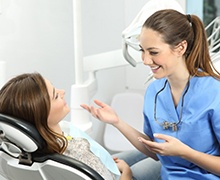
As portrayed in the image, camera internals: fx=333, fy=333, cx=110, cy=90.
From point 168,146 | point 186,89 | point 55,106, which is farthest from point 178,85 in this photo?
point 55,106

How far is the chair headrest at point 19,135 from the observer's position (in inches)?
27.6

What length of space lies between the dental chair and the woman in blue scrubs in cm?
36

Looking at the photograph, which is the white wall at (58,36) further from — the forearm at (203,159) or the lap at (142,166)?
the forearm at (203,159)

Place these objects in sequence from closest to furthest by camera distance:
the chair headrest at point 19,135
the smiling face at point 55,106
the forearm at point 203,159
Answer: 1. the chair headrest at point 19,135
2. the smiling face at point 55,106
3. the forearm at point 203,159

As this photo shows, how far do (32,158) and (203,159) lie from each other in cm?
54

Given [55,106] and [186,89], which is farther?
[186,89]

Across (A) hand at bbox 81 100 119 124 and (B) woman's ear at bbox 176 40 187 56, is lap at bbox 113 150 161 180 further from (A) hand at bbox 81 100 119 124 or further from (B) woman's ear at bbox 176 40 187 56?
(B) woman's ear at bbox 176 40 187 56

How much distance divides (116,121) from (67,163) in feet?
1.65

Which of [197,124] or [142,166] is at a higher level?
[197,124]

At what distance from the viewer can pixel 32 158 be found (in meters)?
0.75

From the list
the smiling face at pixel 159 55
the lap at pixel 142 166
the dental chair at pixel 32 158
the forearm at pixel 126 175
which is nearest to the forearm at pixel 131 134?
the lap at pixel 142 166

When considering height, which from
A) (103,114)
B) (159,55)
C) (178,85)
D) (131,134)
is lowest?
(131,134)

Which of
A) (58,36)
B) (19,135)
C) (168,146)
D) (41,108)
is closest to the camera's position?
(19,135)

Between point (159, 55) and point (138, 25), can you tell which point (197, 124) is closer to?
point (159, 55)
